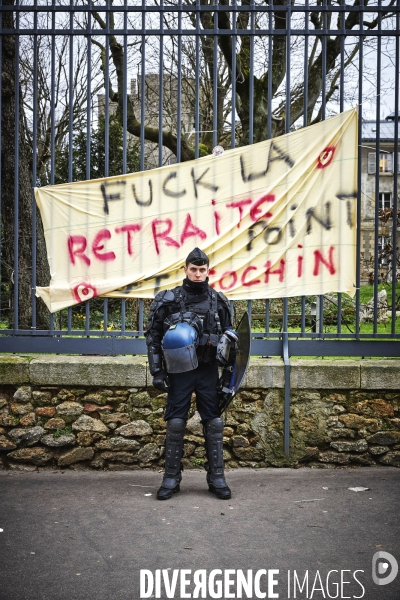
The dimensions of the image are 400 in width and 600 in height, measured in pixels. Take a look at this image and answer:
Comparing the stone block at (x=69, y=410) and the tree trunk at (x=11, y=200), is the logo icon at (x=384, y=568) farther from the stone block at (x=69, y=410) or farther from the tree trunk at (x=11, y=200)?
the tree trunk at (x=11, y=200)

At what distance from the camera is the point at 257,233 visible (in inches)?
242

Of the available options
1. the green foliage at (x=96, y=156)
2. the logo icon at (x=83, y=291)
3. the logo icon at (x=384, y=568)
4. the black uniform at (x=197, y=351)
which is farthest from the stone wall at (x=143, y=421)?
the green foliage at (x=96, y=156)

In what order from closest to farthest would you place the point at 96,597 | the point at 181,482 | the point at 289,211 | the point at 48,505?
the point at 96,597 < the point at 48,505 < the point at 181,482 < the point at 289,211

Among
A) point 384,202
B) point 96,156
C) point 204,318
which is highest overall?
point 96,156

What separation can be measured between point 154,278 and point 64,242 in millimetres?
865

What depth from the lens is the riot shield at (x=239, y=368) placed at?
210 inches

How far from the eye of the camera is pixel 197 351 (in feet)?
17.4

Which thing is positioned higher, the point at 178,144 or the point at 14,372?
→ the point at 178,144

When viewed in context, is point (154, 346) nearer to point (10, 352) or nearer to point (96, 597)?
point (10, 352)

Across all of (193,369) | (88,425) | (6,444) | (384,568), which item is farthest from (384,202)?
(384,568)

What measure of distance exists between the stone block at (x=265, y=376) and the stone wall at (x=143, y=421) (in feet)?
0.13

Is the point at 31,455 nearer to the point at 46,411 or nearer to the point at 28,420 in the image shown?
the point at 28,420

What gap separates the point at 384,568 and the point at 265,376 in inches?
92.0

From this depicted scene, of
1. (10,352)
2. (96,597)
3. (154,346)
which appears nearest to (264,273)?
(154,346)
